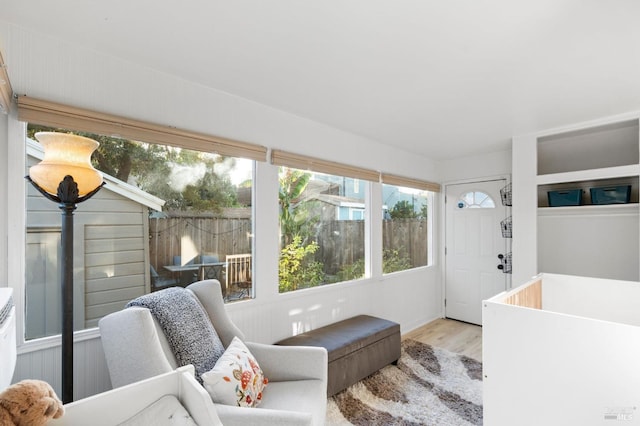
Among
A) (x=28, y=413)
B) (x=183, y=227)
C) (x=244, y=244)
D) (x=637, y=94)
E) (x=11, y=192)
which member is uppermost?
(x=637, y=94)

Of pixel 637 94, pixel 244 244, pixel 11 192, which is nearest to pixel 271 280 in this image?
pixel 244 244

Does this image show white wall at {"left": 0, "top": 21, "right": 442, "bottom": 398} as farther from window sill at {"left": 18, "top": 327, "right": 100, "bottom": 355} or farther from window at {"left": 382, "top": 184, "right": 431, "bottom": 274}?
window at {"left": 382, "top": 184, "right": 431, "bottom": 274}

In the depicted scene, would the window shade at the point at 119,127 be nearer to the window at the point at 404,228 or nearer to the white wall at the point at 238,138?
the white wall at the point at 238,138

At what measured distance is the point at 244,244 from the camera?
242 cm

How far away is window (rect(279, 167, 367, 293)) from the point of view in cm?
275

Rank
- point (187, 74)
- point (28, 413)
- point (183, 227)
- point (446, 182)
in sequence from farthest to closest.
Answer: point (446, 182), point (183, 227), point (187, 74), point (28, 413)

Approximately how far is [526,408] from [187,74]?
2493 millimetres

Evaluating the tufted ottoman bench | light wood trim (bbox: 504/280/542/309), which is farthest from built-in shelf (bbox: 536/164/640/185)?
the tufted ottoman bench

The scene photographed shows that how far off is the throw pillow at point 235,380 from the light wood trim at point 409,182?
99.6 inches

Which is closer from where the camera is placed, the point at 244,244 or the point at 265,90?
the point at 265,90

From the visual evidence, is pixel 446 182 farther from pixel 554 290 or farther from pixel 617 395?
pixel 617 395

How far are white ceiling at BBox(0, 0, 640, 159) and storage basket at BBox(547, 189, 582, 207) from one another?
32.9 inches

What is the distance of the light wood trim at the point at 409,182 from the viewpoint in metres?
3.63

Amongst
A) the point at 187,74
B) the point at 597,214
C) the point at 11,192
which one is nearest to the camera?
the point at 11,192
